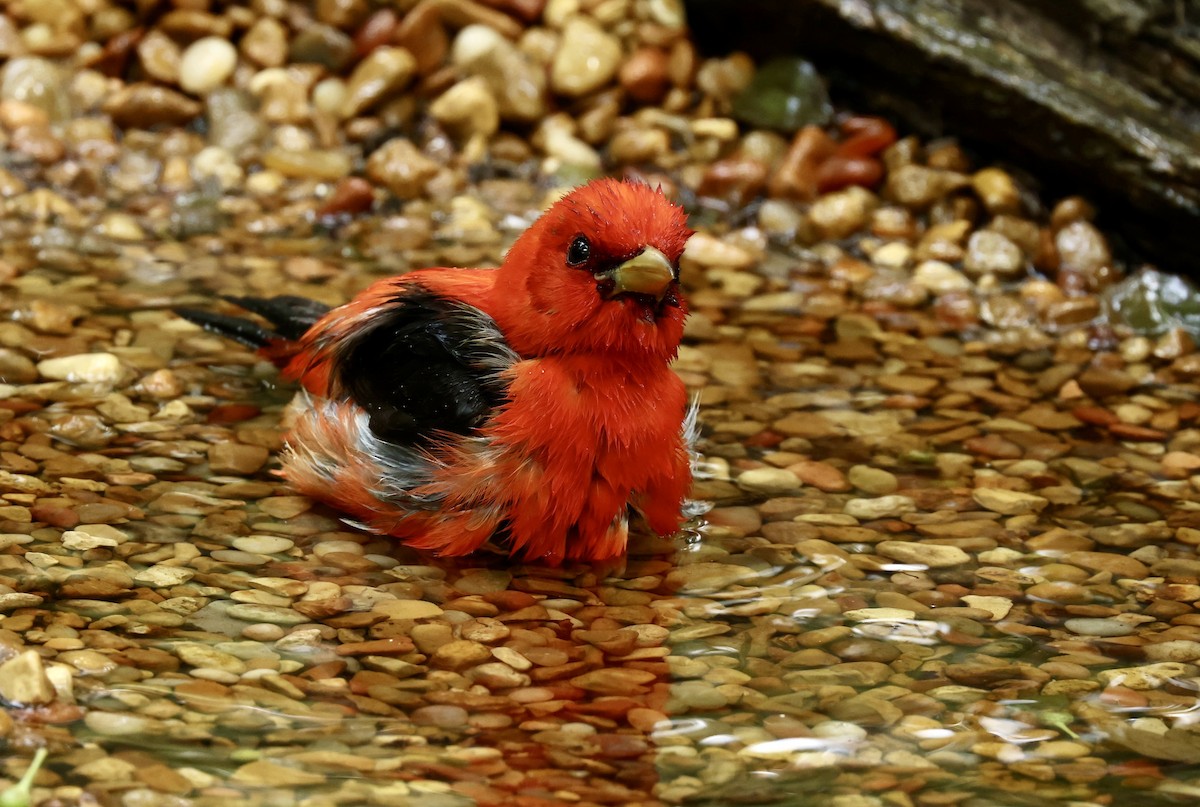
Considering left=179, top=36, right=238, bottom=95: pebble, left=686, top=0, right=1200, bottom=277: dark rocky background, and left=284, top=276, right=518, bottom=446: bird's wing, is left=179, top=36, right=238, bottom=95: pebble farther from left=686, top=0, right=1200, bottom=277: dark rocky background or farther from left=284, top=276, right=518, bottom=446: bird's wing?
left=284, top=276, right=518, bottom=446: bird's wing

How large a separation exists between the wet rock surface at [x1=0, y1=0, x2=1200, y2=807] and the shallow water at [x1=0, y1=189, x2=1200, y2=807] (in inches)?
0.5

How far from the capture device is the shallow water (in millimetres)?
2902

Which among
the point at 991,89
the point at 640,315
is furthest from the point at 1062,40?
the point at 640,315

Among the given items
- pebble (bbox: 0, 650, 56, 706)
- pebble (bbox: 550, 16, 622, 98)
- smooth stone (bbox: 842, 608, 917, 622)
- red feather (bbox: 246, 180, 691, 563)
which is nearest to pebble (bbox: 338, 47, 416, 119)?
pebble (bbox: 550, 16, 622, 98)

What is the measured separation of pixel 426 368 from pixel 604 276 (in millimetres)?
561

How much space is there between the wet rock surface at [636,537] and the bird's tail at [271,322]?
15cm

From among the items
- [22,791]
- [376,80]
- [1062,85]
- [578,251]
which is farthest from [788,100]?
[22,791]

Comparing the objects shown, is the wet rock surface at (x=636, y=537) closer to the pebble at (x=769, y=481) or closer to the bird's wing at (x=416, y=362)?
the pebble at (x=769, y=481)

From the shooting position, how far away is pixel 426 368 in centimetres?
384

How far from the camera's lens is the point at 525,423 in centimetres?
362

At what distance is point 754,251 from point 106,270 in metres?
2.53

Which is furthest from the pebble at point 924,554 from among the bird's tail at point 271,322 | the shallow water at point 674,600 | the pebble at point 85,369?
the pebble at point 85,369

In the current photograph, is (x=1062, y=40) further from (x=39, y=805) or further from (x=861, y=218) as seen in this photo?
(x=39, y=805)

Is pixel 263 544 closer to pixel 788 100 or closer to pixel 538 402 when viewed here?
pixel 538 402
